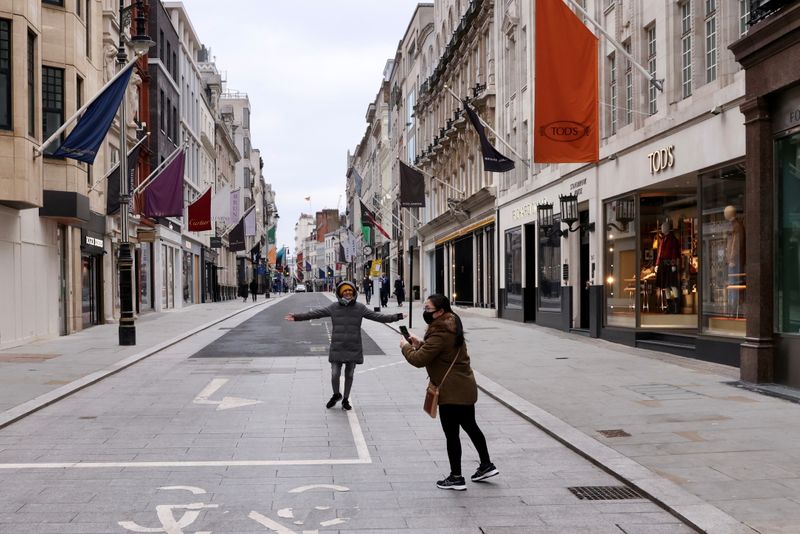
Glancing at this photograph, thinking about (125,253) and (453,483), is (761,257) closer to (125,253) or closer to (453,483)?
A: (453,483)

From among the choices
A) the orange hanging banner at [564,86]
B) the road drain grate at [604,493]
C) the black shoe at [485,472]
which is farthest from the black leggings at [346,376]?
the orange hanging banner at [564,86]

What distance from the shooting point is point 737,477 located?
23.6 ft

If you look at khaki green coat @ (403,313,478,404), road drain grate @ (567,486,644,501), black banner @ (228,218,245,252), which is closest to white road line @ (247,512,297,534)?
khaki green coat @ (403,313,478,404)

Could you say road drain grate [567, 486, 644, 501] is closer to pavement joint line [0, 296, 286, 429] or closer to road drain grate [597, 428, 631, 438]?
road drain grate [597, 428, 631, 438]

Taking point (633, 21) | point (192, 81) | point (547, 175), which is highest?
point (192, 81)

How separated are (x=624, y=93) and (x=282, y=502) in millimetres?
17080

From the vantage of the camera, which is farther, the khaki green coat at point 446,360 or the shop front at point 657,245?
the shop front at point 657,245

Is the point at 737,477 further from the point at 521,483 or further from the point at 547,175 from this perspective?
the point at 547,175

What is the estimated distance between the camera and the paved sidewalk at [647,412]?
21.8 feet

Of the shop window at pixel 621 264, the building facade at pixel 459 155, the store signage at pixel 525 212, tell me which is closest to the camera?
the shop window at pixel 621 264

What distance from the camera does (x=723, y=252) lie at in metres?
15.7

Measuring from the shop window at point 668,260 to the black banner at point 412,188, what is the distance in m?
18.7

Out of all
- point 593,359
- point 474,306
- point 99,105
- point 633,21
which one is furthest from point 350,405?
point 474,306

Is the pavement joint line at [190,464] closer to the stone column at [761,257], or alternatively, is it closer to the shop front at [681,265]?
the stone column at [761,257]
